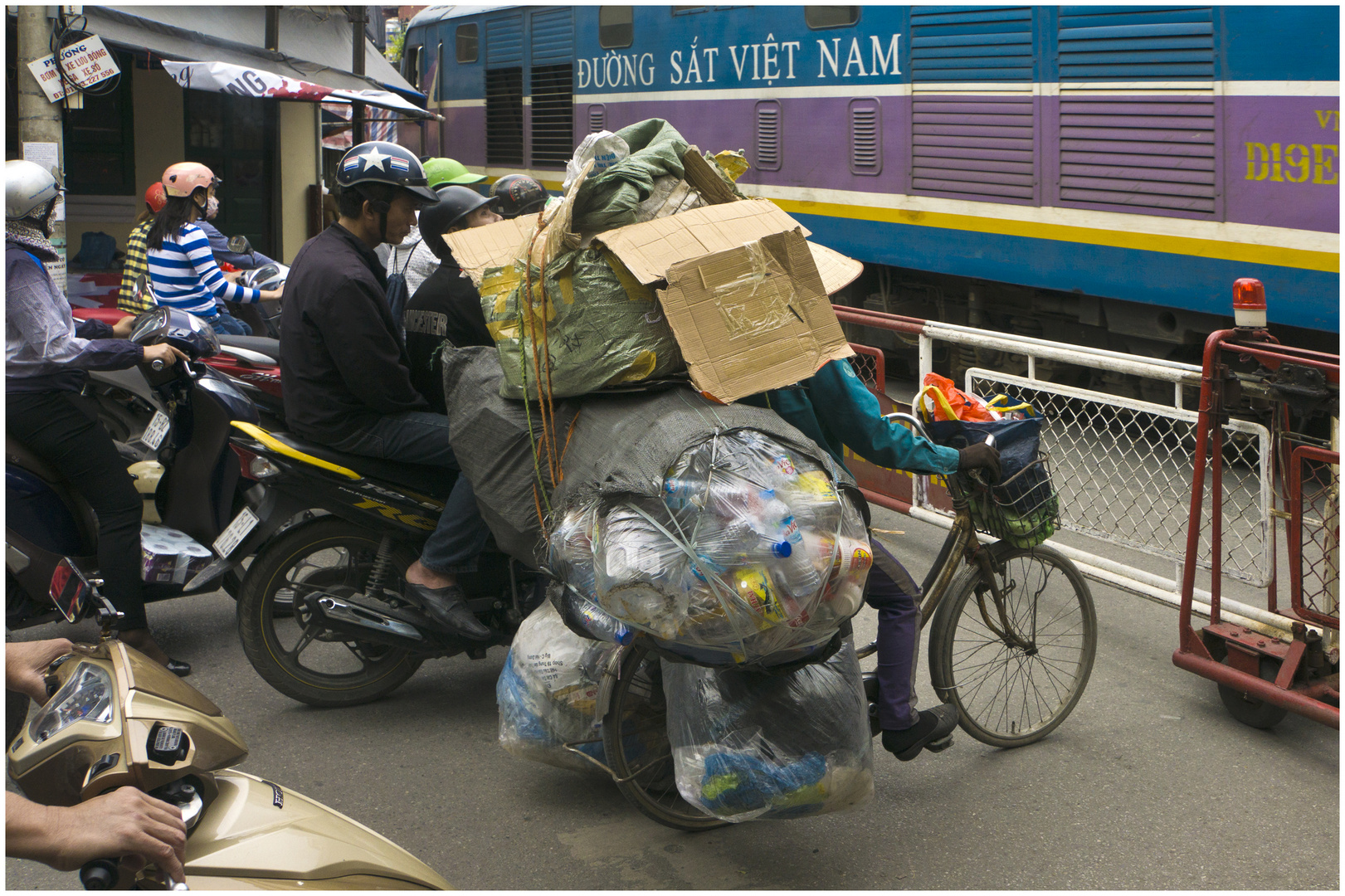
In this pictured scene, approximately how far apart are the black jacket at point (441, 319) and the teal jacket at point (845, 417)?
1373 millimetres

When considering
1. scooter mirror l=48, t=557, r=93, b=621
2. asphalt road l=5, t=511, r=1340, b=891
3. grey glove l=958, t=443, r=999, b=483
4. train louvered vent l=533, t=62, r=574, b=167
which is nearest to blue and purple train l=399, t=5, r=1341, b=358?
train louvered vent l=533, t=62, r=574, b=167

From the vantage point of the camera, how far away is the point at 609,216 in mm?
2943

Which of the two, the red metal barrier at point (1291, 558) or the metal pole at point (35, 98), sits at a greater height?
the metal pole at point (35, 98)

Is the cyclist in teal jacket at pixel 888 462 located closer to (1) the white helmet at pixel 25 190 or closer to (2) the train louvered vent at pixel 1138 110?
(1) the white helmet at pixel 25 190

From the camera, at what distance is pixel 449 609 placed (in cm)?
382

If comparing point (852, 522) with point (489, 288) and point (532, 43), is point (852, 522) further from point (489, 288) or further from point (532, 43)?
point (532, 43)

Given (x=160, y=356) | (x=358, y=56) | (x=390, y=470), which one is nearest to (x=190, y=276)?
(x=160, y=356)

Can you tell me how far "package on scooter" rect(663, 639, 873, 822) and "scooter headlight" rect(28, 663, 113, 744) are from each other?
4.38 ft

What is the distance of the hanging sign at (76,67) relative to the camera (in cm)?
684

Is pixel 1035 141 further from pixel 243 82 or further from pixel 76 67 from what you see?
pixel 243 82

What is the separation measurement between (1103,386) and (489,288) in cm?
619

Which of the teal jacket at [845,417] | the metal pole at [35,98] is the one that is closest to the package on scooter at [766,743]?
the teal jacket at [845,417]

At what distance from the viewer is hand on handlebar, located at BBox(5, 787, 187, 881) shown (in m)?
1.63

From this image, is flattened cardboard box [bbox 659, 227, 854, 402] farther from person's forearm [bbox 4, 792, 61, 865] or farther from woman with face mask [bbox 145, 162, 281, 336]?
woman with face mask [bbox 145, 162, 281, 336]
